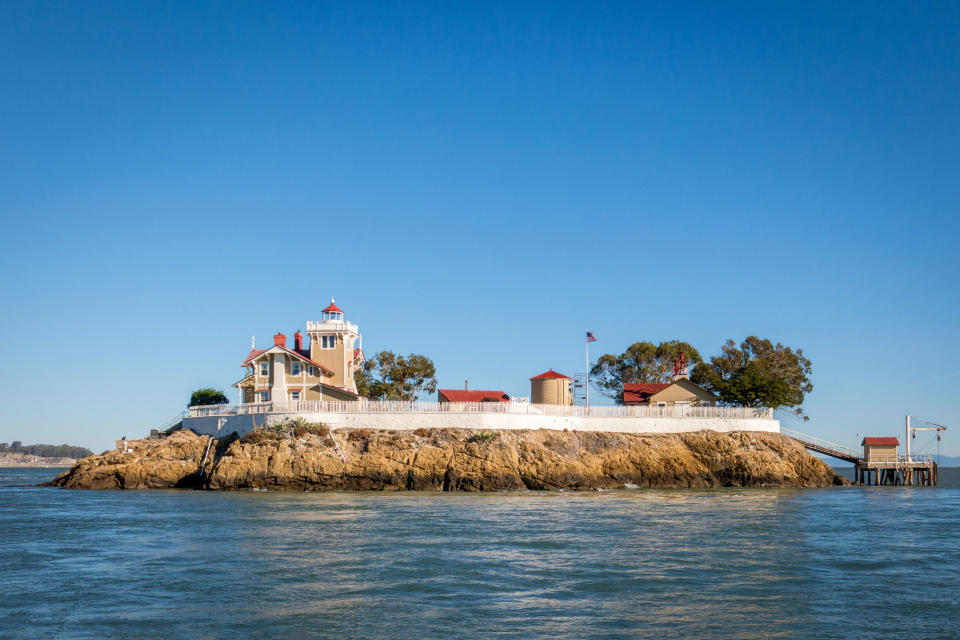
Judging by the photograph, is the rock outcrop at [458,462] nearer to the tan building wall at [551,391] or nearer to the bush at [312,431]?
the bush at [312,431]

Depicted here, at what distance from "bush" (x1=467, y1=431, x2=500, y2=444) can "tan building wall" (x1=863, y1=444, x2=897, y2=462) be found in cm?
3449

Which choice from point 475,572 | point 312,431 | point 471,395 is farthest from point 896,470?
point 475,572

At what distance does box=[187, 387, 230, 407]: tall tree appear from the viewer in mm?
78412

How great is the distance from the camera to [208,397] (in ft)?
259

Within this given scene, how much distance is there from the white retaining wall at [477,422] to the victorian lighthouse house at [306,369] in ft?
20.0

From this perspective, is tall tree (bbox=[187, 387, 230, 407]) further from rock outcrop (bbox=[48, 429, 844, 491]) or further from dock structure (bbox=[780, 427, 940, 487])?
dock structure (bbox=[780, 427, 940, 487])

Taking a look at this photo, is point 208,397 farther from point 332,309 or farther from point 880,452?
point 880,452

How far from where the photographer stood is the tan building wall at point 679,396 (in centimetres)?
6831

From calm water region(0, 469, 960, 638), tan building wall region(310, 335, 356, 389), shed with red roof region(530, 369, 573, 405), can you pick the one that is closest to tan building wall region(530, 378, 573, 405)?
shed with red roof region(530, 369, 573, 405)

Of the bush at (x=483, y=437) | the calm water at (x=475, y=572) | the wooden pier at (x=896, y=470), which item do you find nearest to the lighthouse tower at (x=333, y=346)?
the bush at (x=483, y=437)

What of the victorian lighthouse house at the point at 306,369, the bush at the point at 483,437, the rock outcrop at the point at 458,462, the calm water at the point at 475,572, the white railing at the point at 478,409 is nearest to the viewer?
the calm water at the point at 475,572

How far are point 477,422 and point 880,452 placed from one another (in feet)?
119

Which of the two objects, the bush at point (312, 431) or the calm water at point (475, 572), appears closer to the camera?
the calm water at point (475, 572)

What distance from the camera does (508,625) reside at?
18.0m
